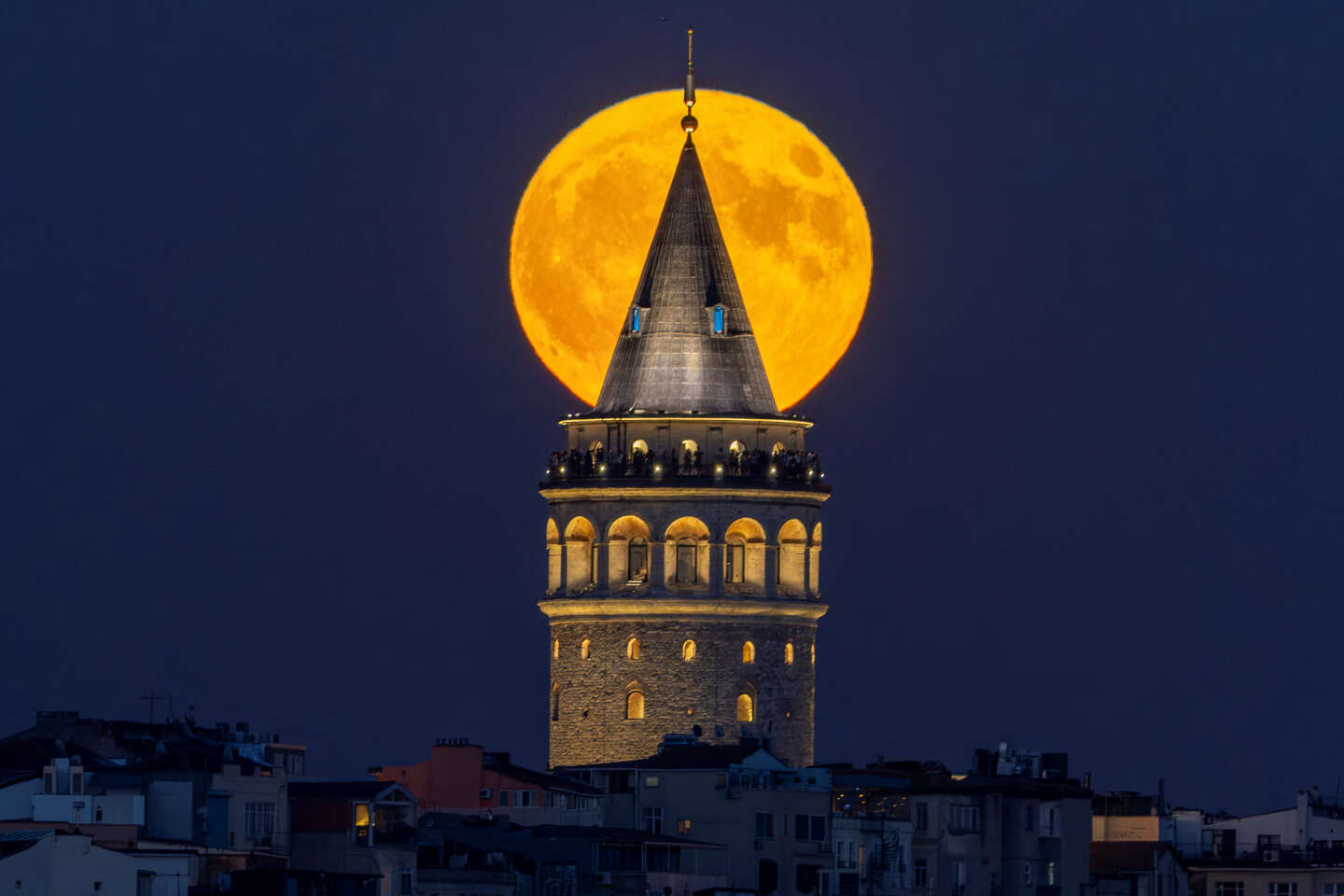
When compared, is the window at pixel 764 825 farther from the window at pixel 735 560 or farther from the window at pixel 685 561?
the window at pixel 735 560

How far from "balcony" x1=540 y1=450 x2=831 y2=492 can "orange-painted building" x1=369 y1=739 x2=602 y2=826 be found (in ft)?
29.7

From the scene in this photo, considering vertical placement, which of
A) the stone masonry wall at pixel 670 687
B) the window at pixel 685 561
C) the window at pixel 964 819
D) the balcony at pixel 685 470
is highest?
the balcony at pixel 685 470

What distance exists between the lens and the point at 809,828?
478 feet

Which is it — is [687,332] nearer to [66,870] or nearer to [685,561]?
[685,561]

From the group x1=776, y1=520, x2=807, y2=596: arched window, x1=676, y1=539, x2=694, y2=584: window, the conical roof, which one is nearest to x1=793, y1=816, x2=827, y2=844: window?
x1=676, y1=539, x2=694, y2=584: window

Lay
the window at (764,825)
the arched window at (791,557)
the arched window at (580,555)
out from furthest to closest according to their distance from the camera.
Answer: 1. the arched window at (791,557)
2. the arched window at (580,555)
3. the window at (764,825)

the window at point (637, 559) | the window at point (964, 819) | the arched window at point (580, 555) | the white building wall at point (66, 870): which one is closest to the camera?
the white building wall at point (66, 870)

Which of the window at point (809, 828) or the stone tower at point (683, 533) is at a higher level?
the stone tower at point (683, 533)

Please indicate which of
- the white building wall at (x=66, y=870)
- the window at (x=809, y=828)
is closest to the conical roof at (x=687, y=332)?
the window at (x=809, y=828)

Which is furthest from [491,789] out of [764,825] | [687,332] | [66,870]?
[66,870]

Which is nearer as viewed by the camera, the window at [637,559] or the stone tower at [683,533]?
the stone tower at [683,533]

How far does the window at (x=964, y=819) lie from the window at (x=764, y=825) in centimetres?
602

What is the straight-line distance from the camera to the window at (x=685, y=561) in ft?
512

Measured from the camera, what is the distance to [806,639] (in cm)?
15738
